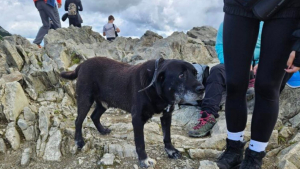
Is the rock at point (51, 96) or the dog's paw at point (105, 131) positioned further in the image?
the rock at point (51, 96)

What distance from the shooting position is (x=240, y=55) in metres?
3.20

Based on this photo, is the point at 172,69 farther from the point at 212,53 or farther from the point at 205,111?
the point at 212,53

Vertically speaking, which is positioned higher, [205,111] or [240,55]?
[240,55]

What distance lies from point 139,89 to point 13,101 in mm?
3625

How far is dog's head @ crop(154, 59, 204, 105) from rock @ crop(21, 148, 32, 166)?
116 inches

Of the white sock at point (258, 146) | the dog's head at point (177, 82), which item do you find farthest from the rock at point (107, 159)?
the white sock at point (258, 146)

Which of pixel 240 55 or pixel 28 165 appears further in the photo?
pixel 28 165

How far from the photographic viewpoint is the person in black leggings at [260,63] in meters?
2.85

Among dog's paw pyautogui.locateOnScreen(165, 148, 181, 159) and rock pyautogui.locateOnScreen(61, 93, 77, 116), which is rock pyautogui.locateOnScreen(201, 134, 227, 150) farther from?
rock pyautogui.locateOnScreen(61, 93, 77, 116)

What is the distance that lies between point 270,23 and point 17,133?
532 cm

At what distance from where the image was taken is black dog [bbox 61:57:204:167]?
399 cm

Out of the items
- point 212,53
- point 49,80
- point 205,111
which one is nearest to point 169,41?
point 212,53

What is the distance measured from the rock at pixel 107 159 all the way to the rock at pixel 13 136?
1.98 metres

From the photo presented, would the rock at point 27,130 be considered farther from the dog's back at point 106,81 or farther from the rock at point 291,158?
the rock at point 291,158
